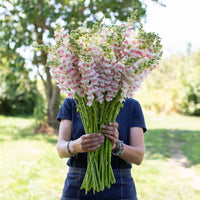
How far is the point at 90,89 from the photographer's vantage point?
1543mm

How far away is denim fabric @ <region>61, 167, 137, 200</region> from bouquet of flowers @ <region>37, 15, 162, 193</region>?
0.49ft

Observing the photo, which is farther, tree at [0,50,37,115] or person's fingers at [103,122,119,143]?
tree at [0,50,37,115]

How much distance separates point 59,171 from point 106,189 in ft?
16.6

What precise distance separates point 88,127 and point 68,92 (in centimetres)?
28

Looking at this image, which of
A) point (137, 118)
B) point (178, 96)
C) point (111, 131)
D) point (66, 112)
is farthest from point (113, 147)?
point (178, 96)

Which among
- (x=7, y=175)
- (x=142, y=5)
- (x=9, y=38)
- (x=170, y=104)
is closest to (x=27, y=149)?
(x=7, y=175)

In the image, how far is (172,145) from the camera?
10.6 m

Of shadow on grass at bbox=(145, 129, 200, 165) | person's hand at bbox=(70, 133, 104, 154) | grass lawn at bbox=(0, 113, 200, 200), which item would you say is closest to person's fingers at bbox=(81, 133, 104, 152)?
person's hand at bbox=(70, 133, 104, 154)

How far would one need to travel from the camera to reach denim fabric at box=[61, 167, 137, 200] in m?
1.84

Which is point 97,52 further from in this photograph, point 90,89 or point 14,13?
point 14,13

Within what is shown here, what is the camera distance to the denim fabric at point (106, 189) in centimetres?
184

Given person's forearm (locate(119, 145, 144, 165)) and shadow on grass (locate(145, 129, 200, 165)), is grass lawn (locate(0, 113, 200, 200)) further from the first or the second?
person's forearm (locate(119, 145, 144, 165))

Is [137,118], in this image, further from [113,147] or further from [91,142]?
[91,142]

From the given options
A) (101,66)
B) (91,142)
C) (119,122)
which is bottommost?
(91,142)
